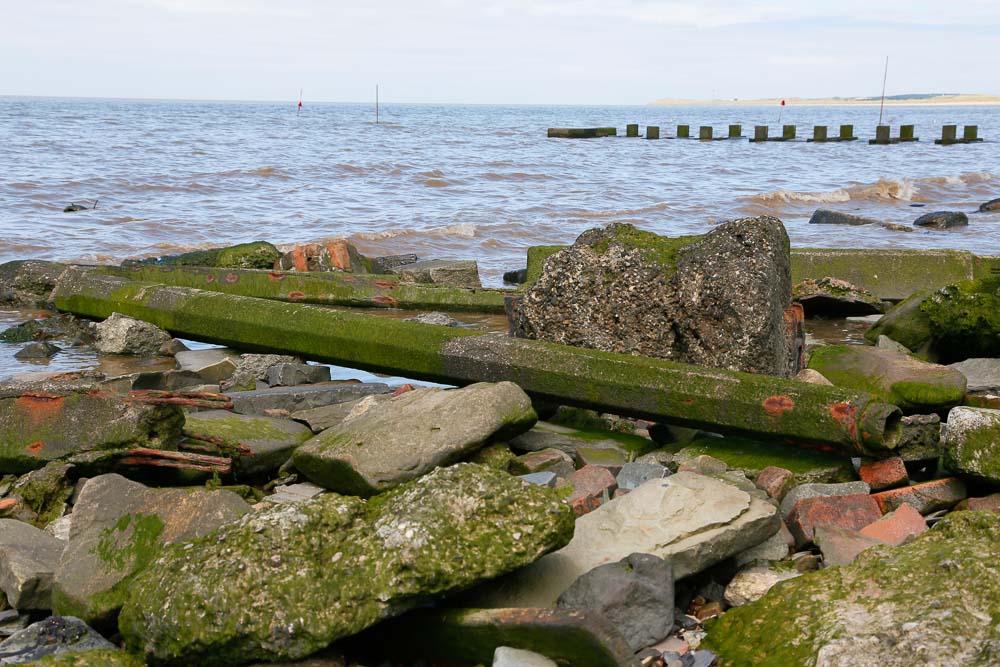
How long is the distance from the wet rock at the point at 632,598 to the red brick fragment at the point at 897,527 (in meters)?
0.98

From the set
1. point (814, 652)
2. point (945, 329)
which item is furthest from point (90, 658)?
point (945, 329)

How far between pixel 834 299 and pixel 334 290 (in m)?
4.42

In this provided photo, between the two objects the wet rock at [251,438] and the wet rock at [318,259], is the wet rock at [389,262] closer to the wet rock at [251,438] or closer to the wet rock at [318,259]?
the wet rock at [318,259]

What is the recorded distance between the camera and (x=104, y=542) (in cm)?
345

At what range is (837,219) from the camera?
16.5 m

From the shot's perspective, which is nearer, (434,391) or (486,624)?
(486,624)

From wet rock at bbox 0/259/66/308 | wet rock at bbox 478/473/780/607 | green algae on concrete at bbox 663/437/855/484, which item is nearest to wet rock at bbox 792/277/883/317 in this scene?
green algae on concrete at bbox 663/437/855/484

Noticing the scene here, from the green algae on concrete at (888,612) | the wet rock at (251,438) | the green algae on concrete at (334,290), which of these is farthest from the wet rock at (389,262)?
the green algae on concrete at (888,612)

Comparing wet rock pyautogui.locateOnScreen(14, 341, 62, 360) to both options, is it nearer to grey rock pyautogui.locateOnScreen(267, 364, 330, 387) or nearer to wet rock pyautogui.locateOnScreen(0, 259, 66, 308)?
wet rock pyautogui.locateOnScreen(0, 259, 66, 308)

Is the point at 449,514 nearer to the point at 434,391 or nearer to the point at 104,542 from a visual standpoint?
the point at 104,542

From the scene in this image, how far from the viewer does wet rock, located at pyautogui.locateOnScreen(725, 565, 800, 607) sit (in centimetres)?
345

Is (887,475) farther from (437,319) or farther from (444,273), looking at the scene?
(444,273)

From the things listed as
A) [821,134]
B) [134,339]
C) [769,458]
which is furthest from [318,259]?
[821,134]

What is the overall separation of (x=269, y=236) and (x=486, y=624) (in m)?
13.0
